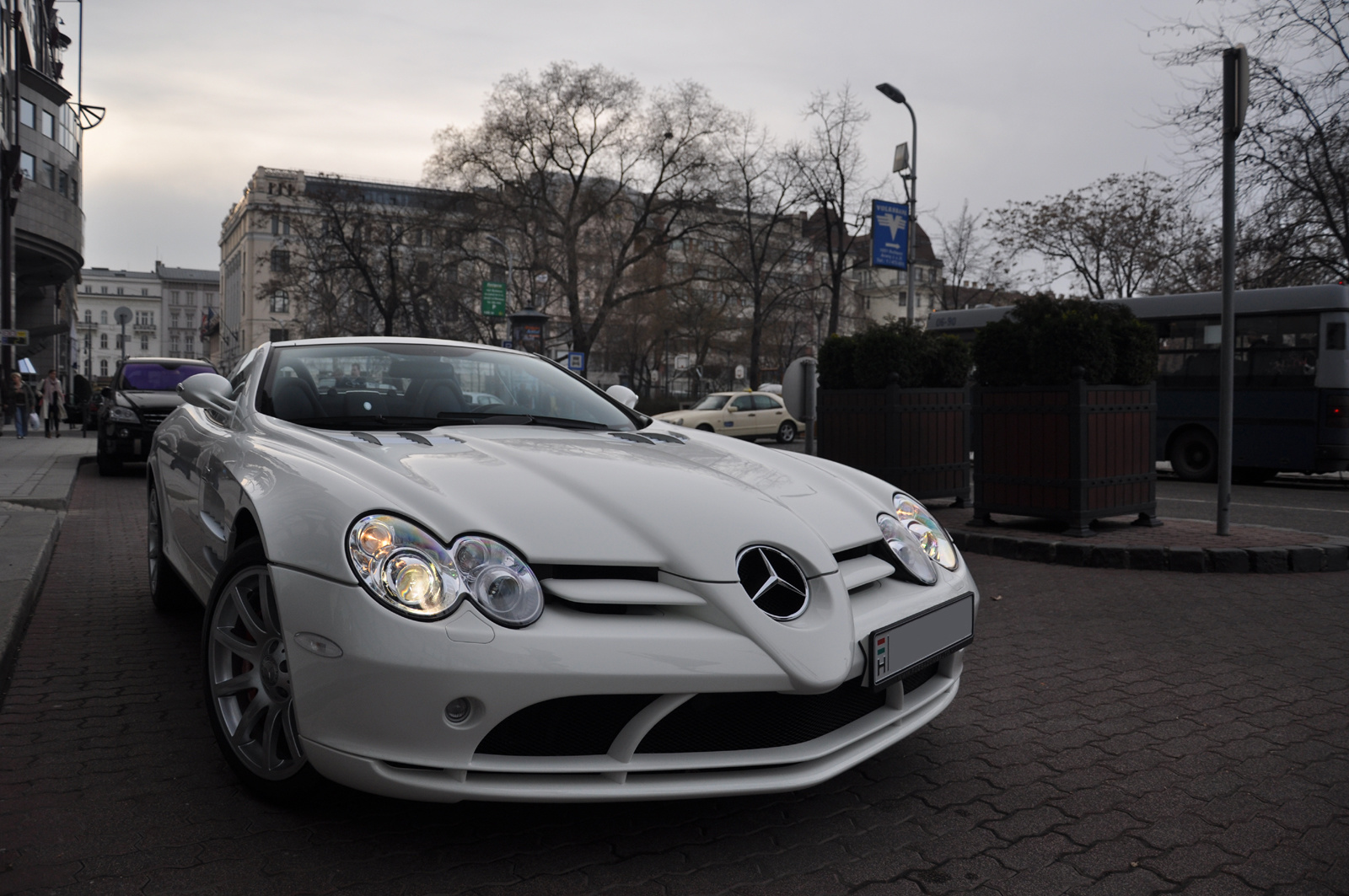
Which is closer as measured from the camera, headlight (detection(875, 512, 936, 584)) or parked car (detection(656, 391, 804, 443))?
headlight (detection(875, 512, 936, 584))

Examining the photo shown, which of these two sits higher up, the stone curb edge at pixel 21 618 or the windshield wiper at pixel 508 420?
the windshield wiper at pixel 508 420

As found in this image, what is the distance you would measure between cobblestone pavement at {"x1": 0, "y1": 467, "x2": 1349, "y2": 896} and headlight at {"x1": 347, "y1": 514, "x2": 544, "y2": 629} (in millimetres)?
648

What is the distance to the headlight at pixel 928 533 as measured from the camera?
334 cm

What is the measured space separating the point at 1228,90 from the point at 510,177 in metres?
34.0

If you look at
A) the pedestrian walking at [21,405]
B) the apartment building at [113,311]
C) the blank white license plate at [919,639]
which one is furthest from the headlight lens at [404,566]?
the apartment building at [113,311]

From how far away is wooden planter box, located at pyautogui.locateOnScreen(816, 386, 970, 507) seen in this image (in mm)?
10203

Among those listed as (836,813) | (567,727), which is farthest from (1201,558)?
(567,727)

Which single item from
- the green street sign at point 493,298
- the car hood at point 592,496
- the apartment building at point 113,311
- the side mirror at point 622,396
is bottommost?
the car hood at point 592,496

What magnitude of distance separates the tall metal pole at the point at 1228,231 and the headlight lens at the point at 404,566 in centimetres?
711

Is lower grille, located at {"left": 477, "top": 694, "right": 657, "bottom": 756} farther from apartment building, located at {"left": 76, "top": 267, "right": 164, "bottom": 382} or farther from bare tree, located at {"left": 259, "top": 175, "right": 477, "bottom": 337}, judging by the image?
apartment building, located at {"left": 76, "top": 267, "right": 164, "bottom": 382}

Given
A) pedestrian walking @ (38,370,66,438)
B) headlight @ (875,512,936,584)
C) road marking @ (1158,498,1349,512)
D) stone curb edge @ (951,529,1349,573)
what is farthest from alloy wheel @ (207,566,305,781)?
pedestrian walking @ (38,370,66,438)

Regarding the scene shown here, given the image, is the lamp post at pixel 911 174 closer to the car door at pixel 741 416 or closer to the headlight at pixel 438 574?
the car door at pixel 741 416

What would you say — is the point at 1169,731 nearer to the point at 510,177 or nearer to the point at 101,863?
the point at 101,863

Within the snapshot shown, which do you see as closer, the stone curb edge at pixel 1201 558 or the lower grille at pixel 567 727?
the lower grille at pixel 567 727
